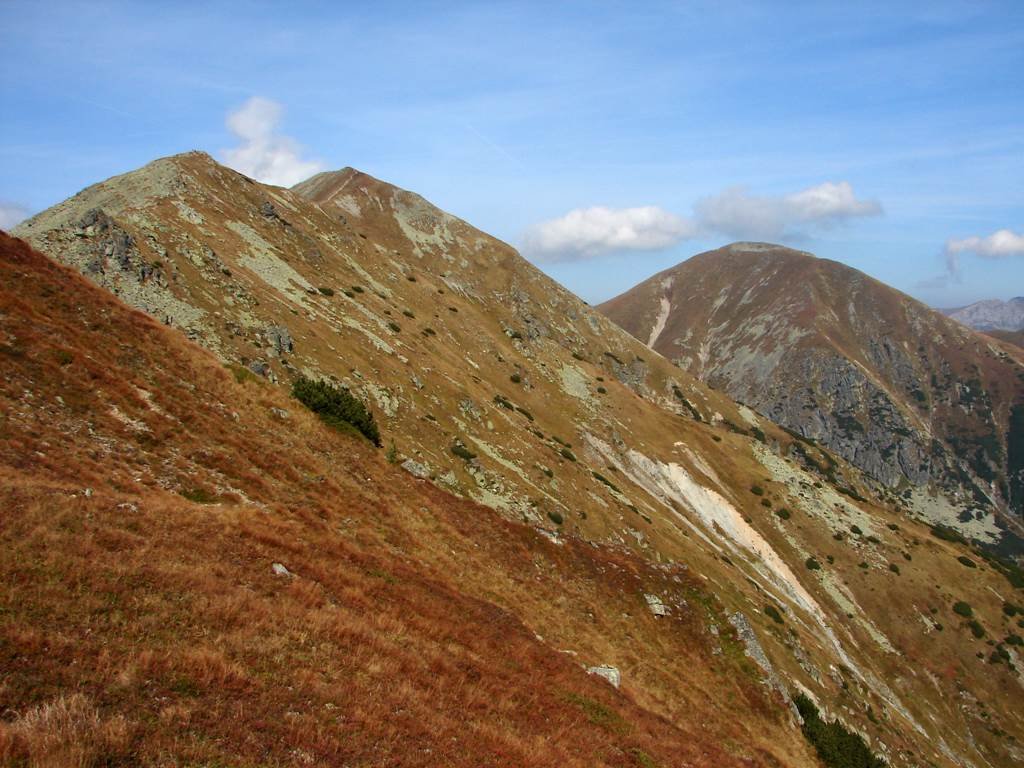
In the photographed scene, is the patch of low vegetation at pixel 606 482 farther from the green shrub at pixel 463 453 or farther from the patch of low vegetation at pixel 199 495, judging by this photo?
the patch of low vegetation at pixel 199 495

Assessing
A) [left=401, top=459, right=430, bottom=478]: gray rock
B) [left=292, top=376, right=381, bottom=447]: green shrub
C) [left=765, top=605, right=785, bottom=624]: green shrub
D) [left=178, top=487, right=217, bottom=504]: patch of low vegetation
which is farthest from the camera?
[left=765, top=605, right=785, bottom=624]: green shrub

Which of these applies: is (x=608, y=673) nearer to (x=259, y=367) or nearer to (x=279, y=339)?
(x=259, y=367)

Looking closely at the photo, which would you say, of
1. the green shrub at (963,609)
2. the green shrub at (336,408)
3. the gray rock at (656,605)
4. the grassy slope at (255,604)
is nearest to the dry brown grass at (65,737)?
the grassy slope at (255,604)

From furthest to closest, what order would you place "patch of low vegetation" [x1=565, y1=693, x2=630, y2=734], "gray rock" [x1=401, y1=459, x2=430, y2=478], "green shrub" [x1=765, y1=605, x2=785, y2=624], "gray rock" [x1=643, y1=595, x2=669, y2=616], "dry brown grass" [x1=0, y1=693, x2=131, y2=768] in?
"green shrub" [x1=765, y1=605, x2=785, y2=624]
"gray rock" [x1=643, y1=595, x2=669, y2=616]
"gray rock" [x1=401, y1=459, x2=430, y2=478]
"patch of low vegetation" [x1=565, y1=693, x2=630, y2=734]
"dry brown grass" [x1=0, y1=693, x2=131, y2=768]

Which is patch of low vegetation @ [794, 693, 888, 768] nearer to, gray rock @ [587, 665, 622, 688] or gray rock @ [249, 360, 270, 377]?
gray rock @ [587, 665, 622, 688]

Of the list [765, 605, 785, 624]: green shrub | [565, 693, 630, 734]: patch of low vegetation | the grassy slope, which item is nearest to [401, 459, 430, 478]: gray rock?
the grassy slope

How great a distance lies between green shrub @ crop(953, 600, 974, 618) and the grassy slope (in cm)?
5941

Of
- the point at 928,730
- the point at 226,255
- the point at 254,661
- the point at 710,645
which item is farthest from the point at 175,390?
the point at 928,730

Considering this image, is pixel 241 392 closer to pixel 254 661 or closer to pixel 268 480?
pixel 268 480

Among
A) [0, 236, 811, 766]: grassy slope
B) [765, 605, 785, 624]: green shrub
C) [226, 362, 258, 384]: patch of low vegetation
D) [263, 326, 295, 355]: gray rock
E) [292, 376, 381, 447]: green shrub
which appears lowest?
[765, 605, 785, 624]: green shrub

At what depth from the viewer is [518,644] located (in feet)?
64.3

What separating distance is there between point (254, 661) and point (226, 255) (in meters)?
48.0

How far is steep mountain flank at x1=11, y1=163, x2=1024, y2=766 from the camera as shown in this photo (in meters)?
29.5

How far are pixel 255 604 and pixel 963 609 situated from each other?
93853 millimetres
